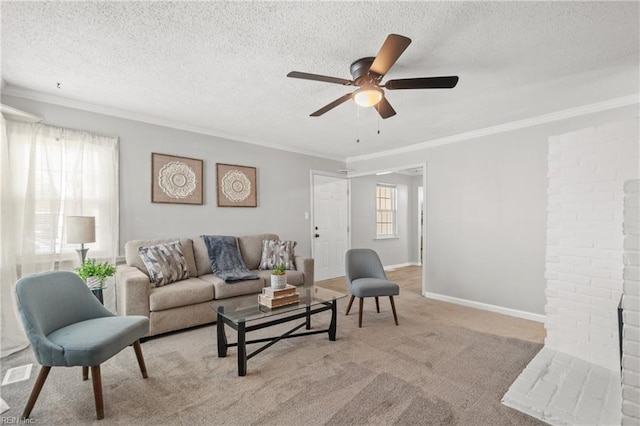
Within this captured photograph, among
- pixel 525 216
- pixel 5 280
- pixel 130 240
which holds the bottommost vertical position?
pixel 5 280

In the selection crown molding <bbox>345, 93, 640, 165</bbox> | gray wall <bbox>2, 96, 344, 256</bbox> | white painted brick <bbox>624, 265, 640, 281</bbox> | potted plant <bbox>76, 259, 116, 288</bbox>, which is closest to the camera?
white painted brick <bbox>624, 265, 640, 281</bbox>

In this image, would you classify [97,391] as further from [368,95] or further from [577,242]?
[577,242]

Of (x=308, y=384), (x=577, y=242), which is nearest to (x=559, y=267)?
(x=577, y=242)

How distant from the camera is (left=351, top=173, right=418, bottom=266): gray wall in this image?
611 centimetres

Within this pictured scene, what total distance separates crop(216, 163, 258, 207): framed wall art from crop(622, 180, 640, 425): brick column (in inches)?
158

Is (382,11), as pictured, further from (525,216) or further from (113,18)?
(525,216)

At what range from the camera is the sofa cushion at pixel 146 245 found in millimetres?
3254

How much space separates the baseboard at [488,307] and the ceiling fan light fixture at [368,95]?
124 inches

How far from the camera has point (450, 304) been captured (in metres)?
4.11

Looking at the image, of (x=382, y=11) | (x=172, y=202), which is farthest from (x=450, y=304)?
(x=172, y=202)

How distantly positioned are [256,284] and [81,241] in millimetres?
1746

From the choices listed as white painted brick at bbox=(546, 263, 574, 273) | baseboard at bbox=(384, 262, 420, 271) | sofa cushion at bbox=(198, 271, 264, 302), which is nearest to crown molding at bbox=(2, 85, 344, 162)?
sofa cushion at bbox=(198, 271, 264, 302)

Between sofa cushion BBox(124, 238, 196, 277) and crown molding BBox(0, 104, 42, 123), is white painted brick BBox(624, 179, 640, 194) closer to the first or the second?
sofa cushion BBox(124, 238, 196, 277)

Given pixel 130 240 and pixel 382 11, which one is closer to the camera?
pixel 382 11
